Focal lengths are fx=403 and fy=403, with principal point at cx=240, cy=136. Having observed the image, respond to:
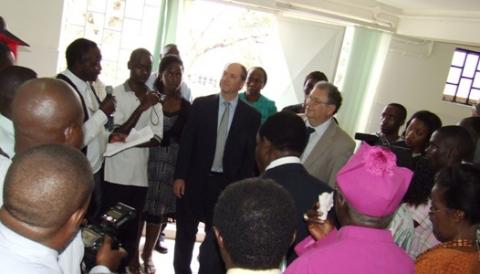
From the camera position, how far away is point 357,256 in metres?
1.14

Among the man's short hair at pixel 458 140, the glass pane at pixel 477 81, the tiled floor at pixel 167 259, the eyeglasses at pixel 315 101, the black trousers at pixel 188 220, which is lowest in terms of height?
the tiled floor at pixel 167 259

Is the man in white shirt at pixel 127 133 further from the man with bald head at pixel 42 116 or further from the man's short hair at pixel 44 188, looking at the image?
the man's short hair at pixel 44 188

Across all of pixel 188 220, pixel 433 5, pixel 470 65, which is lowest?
pixel 188 220

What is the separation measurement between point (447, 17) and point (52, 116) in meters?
4.91

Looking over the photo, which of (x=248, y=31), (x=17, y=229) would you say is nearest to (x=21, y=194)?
(x=17, y=229)

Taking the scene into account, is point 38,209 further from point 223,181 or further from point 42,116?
point 223,181

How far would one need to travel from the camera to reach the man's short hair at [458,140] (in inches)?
87.7

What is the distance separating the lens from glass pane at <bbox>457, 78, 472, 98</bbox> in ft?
18.1

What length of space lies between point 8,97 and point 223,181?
63.1 inches

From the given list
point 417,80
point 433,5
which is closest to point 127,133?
point 433,5

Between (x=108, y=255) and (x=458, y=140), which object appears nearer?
(x=108, y=255)

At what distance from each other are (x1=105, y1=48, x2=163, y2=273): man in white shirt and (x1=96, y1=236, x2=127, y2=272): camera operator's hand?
1.42 m

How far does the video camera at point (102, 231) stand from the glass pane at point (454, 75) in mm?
5326

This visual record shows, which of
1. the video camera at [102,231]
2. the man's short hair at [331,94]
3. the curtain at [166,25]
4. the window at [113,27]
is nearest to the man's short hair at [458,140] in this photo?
the man's short hair at [331,94]
